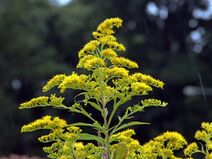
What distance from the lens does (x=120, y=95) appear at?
342 cm

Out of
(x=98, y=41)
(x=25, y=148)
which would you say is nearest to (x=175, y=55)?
(x=25, y=148)

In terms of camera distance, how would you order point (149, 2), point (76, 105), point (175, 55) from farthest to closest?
point (149, 2) → point (175, 55) → point (76, 105)

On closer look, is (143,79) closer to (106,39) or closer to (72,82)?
(106,39)

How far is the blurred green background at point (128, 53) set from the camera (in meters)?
26.8

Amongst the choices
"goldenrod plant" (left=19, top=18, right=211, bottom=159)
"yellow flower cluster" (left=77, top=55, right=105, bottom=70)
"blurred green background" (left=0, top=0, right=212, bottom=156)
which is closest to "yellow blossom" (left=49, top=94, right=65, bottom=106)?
"goldenrod plant" (left=19, top=18, right=211, bottom=159)

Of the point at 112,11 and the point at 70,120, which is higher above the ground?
the point at 112,11

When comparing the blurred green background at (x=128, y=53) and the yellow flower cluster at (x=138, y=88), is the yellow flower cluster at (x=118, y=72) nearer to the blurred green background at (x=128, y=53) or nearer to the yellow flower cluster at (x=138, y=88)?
the yellow flower cluster at (x=138, y=88)

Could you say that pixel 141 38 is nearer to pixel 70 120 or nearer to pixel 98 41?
pixel 70 120

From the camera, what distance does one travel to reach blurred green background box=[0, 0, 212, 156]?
26.8 m

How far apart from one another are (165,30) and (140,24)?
1.24 m

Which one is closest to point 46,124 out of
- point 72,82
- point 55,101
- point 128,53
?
point 55,101

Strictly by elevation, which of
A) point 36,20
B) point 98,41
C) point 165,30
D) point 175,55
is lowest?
point 98,41

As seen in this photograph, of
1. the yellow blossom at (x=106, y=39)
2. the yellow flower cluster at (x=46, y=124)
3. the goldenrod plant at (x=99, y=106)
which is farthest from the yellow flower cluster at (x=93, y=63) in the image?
the yellow flower cluster at (x=46, y=124)

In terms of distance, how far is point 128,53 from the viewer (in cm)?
2817
